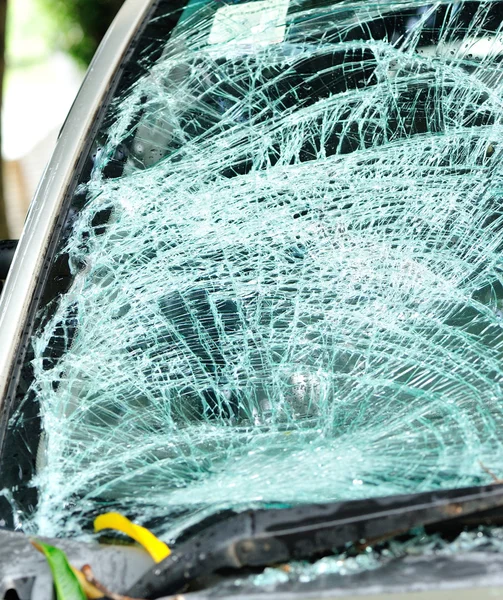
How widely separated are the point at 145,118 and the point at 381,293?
0.76 m

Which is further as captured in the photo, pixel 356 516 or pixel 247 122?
pixel 247 122

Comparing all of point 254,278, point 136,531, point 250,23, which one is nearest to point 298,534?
point 136,531

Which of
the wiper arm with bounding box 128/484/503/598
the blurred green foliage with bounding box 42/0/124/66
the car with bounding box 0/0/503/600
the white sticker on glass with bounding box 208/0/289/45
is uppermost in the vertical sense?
the blurred green foliage with bounding box 42/0/124/66

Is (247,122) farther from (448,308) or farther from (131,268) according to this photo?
(448,308)

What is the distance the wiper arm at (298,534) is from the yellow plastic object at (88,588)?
0.20 feet

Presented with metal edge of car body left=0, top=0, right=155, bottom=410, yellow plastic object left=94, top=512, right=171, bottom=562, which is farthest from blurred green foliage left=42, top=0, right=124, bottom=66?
yellow plastic object left=94, top=512, right=171, bottom=562

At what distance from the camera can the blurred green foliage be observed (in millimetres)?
14484

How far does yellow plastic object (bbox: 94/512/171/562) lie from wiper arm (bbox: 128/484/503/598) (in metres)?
0.06

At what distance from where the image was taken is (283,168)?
6.26 feet

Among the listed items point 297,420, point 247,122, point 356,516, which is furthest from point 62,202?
point 356,516

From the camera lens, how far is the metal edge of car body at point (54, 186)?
5.84 feet

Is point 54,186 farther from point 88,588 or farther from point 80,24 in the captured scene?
point 80,24

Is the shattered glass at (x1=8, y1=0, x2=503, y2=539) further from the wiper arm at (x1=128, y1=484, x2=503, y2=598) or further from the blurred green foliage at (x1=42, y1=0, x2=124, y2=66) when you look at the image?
the blurred green foliage at (x1=42, y1=0, x2=124, y2=66)

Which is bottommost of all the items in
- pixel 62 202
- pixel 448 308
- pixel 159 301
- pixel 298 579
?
pixel 298 579
